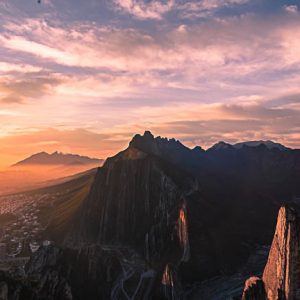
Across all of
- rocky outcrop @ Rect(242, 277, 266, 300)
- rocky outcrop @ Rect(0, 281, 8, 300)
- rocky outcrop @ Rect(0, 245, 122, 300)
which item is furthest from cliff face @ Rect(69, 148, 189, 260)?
rocky outcrop @ Rect(0, 281, 8, 300)

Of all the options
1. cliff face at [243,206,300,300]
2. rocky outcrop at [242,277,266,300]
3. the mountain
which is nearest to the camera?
cliff face at [243,206,300,300]

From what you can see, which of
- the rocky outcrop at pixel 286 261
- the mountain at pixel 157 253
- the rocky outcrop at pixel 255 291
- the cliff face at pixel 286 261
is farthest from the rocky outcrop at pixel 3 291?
the rocky outcrop at pixel 286 261

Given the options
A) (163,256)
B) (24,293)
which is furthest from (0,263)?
(24,293)

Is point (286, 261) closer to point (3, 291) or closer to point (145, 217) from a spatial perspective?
point (3, 291)

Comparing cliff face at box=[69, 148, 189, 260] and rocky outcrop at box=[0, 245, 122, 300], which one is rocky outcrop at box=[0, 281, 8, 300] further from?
cliff face at box=[69, 148, 189, 260]

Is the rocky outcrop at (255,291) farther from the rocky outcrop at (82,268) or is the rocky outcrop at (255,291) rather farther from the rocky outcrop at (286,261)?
the rocky outcrop at (82,268)

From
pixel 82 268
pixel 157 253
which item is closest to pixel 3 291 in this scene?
pixel 82 268

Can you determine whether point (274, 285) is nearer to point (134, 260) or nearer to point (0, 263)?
point (134, 260)

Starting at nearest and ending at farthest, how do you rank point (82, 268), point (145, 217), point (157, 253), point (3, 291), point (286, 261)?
point (286, 261) → point (3, 291) → point (82, 268) → point (157, 253) → point (145, 217)
